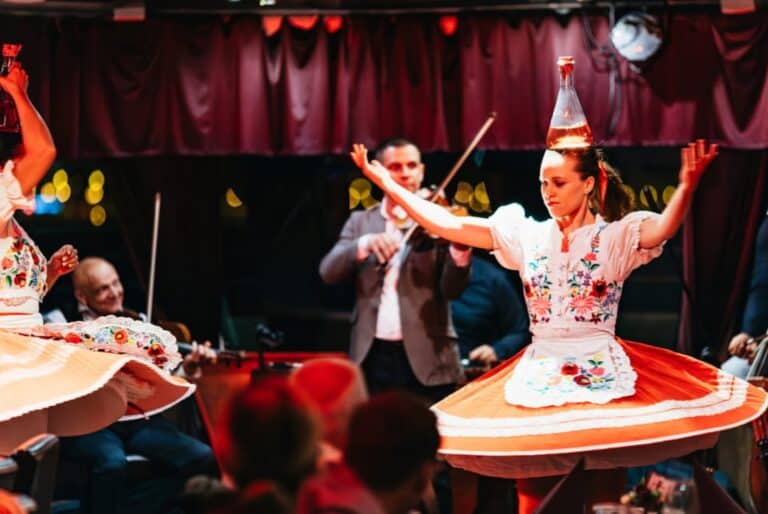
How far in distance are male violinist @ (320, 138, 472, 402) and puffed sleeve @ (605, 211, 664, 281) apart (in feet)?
5.42

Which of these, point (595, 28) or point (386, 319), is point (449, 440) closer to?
point (386, 319)

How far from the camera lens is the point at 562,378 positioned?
5199mm

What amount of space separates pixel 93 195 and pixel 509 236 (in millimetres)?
4165

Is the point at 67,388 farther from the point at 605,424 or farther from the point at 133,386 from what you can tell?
the point at 605,424

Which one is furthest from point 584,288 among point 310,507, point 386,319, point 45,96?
point 45,96

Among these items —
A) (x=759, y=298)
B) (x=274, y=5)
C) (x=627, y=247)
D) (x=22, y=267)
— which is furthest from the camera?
(x=274, y=5)

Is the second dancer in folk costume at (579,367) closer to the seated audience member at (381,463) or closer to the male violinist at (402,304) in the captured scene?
the male violinist at (402,304)

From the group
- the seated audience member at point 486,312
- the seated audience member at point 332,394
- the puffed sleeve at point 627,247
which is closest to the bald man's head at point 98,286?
the seated audience member at point 486,312

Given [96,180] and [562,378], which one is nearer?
[562,378]

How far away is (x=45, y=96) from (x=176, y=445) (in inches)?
75.6

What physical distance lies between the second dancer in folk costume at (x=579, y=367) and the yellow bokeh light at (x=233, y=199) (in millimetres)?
3593

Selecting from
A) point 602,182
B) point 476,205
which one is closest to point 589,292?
point 602,182

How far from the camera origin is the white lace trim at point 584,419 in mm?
5012

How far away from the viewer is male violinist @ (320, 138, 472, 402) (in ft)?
23.0
